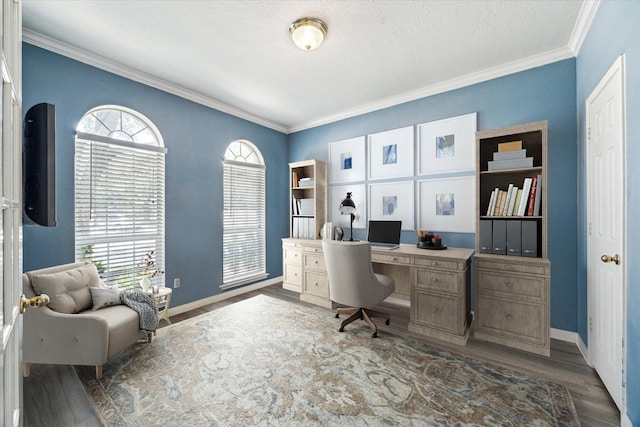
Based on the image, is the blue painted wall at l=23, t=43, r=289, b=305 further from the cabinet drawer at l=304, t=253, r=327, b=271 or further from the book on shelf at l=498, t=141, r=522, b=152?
the book on shelf at l=498, t=141, r=522, b=152

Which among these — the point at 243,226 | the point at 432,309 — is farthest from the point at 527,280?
the point at 243,226

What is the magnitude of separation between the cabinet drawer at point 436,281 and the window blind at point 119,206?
9.57 feet

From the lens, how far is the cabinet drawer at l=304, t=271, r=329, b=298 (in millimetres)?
3562

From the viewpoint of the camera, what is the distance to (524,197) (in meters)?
2.52

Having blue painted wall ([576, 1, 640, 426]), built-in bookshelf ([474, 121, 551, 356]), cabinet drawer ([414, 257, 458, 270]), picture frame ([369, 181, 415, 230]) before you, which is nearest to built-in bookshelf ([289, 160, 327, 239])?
picture frame ([369, 181, 415, 230])

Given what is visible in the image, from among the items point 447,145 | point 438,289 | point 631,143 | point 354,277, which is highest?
point 447,145

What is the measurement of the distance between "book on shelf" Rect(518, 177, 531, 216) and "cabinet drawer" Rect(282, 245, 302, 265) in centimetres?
262

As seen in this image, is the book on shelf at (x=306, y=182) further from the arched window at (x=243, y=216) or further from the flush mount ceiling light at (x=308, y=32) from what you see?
the flush mount ceiling light at (x=308, y=32)

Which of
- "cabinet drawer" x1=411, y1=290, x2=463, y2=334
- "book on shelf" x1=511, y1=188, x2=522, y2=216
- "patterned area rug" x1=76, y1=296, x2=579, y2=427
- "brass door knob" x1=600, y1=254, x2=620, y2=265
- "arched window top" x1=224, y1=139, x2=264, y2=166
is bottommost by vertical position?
"patterned area rug" x1=76, y1=296, x2=579, y2=427

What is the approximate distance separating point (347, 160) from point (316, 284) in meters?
1.87

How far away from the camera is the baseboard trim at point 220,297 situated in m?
3.29

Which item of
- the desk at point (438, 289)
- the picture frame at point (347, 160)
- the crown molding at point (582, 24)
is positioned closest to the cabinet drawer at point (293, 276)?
the desk at point (438, 289)

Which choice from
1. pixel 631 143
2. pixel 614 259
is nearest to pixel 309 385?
pixel 614 259

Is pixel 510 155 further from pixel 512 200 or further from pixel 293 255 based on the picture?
pixel 293 255
